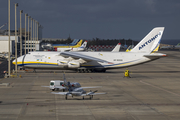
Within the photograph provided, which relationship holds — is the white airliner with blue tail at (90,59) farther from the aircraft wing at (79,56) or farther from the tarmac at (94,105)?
the tarmac at (94,105)

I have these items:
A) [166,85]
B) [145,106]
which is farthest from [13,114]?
[166,85]

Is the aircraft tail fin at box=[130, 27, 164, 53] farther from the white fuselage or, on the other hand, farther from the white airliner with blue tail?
the white fuselage

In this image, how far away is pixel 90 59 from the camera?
169 ft

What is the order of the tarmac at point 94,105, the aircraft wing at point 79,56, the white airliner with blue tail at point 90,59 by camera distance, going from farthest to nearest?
the white airliner with blue tail at point 90,59 → the aircraft wing at point 79,56 → the tarmac at point 94,105

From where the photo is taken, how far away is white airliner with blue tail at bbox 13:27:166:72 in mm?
51281

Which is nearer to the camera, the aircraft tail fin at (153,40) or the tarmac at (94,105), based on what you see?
the tarmac at (94,105)

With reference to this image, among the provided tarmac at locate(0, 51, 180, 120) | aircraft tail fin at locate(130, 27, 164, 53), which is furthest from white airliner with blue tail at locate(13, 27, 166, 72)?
tarmac at locate(0, 51, 180, 120)

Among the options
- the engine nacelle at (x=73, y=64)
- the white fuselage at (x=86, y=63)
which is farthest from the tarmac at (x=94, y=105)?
the white fuselage at (x=86, y=63)

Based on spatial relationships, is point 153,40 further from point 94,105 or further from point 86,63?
point 94,105

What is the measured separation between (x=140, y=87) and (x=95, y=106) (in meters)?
13.0

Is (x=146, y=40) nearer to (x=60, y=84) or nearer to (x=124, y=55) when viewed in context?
(x=124, y=55)

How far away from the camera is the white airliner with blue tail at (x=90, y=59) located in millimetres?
51281

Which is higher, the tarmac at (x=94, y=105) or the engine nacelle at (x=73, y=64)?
the engine nacelle at (x=73, y=64)

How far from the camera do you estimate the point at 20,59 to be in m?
52.2
